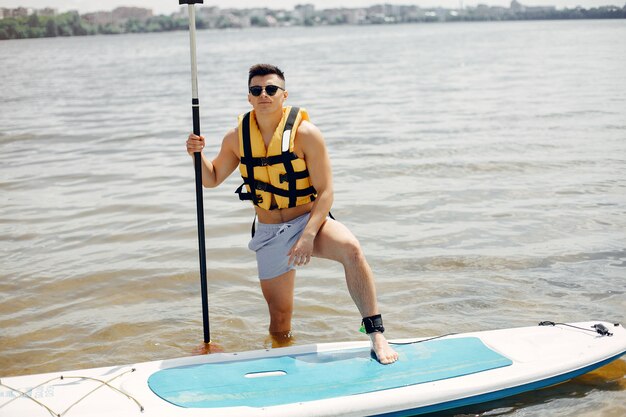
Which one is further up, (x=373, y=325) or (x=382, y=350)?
(x=373, y=325)

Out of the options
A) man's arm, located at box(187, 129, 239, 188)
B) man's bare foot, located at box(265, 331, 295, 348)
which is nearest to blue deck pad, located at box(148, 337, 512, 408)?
man's bare foot, located at box(265, 331, 295, 348)

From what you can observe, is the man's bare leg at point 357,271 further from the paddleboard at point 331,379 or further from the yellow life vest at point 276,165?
the yellow life vest at point 276,165

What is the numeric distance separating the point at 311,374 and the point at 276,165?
1372 mm

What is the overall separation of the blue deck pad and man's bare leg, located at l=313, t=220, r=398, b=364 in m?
0.11

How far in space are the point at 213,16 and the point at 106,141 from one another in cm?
12169

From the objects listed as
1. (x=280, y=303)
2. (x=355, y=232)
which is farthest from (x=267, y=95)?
(x=355, y=232)

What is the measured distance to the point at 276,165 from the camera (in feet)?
15.9

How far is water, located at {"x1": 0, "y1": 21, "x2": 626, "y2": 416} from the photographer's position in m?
5.98

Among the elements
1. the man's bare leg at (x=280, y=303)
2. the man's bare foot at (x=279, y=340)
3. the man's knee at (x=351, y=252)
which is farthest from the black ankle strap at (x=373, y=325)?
the man's bare foot at (x=279, y=340)

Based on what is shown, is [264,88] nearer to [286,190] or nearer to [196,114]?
[196,114]

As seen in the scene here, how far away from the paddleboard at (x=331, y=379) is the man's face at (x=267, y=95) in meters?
1.55

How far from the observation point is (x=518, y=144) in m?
13.2

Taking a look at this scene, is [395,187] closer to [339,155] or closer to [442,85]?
[339,155]

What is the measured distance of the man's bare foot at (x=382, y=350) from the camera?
14.8 ft
